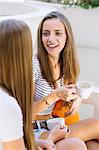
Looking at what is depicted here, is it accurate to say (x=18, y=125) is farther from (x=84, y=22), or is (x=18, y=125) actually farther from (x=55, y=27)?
(x=84, y=22)

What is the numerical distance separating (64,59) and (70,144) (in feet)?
1.69

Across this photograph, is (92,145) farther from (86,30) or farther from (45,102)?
(86,30)

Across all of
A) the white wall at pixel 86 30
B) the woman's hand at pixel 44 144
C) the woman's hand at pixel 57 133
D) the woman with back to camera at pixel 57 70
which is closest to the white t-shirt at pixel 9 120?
the woman's hand at pixel 44 144

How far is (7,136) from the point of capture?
A: 42.4 inches

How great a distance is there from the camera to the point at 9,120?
3.52 ft

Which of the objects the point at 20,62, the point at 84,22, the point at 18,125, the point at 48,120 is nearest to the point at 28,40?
the point at 20,62

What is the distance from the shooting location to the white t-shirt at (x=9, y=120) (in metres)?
1.07

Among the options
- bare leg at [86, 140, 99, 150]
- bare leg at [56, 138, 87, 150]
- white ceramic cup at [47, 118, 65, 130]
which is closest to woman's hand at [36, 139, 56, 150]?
bare leg at [56, 138, 87, 150]

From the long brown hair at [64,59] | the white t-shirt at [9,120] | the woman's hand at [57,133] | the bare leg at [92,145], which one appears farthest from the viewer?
the long brown hair at [64,59]

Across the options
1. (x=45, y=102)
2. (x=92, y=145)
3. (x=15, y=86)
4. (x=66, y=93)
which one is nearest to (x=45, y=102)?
(x=45, y=102)

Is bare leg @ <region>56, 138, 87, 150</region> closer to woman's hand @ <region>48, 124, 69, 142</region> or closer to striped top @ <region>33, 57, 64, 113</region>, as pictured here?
woman's hand @ <region>48, 124, 69, 142</region>

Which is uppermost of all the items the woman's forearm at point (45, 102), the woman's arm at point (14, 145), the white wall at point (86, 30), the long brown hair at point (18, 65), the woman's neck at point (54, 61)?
the long brown hair at point (18, 65)

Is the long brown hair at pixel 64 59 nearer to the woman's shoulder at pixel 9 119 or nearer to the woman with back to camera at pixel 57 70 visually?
the woman with back to camera at pixel 57 70

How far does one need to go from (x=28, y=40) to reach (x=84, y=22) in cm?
340
